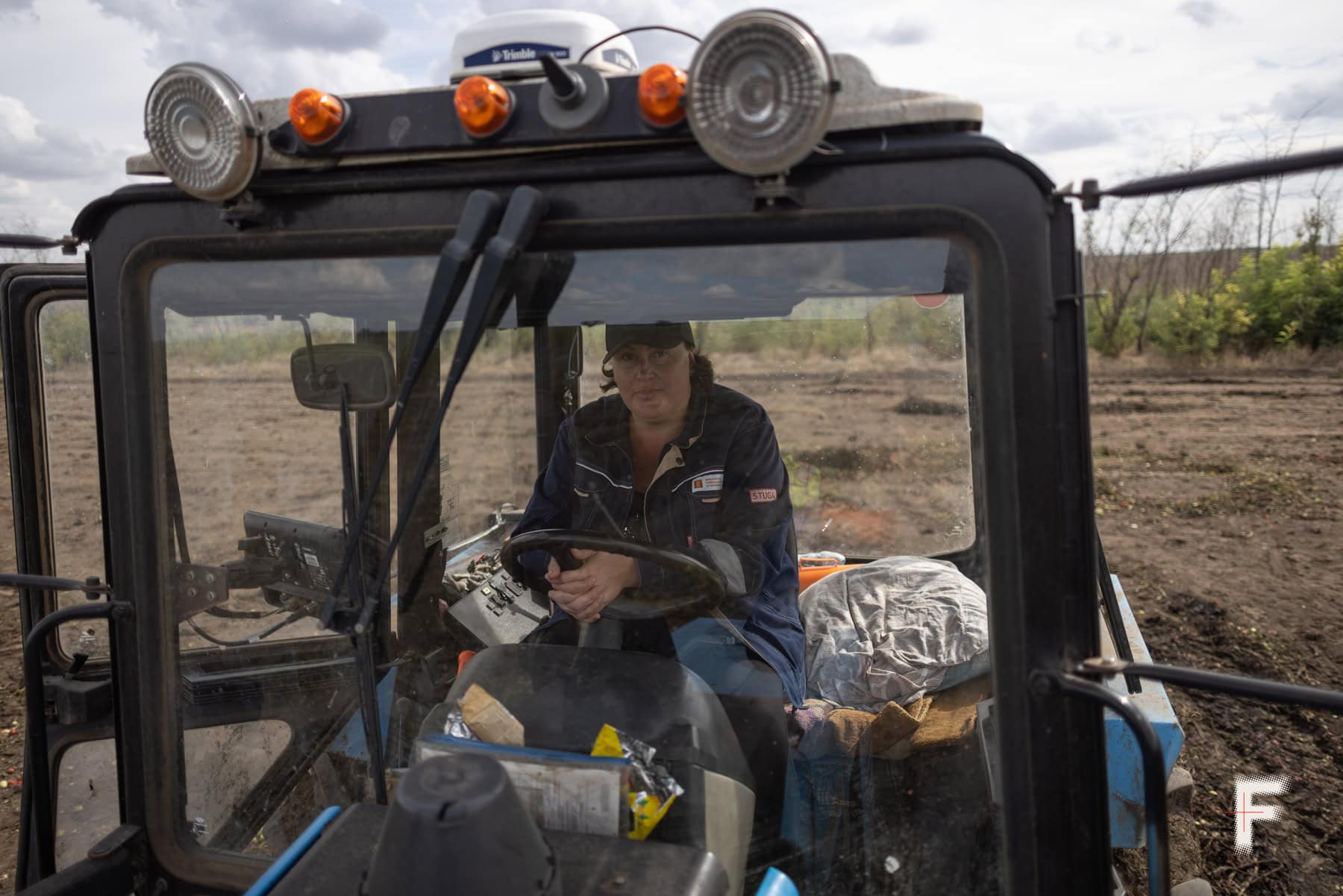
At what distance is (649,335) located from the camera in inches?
74.3

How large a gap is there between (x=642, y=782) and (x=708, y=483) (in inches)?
37.1

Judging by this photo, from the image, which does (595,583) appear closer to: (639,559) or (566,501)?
(639,559)

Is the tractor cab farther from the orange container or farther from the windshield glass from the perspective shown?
the orange container

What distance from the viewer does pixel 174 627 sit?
5.14ft

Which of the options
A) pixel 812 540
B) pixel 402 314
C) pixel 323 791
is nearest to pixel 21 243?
pixel 402 314

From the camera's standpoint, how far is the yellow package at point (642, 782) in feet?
4.31

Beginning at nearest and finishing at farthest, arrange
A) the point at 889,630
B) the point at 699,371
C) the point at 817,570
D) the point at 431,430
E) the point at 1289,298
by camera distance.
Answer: the point at 431,430
the point at 699,371
the point at 889,630
the point at 817,570
the point at 1289,298

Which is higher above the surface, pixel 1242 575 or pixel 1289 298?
pixel 1289 298

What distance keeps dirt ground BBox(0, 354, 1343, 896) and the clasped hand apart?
27 cm

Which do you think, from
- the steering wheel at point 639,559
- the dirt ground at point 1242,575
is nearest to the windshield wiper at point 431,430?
the steering wheel at point 639,559

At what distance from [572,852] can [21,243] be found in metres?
1.25

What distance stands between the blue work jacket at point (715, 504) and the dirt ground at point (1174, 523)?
0.33ft

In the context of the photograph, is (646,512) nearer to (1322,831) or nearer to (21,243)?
(21,243)

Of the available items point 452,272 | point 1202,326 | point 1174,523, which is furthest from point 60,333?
point 1202,326
